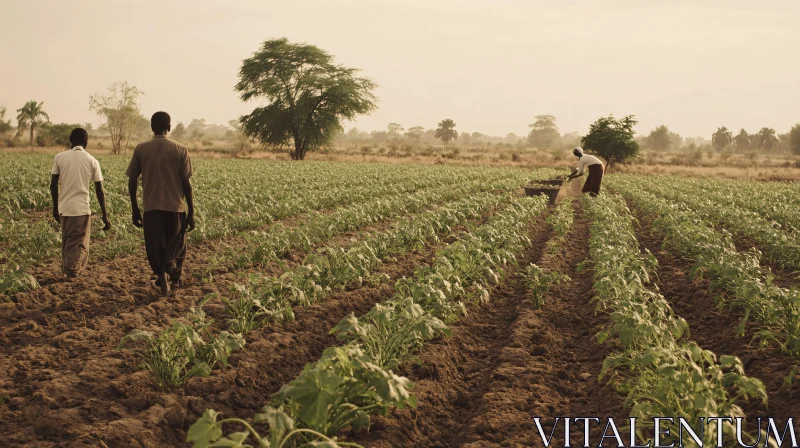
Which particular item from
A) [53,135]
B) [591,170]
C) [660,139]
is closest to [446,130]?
[660,139]

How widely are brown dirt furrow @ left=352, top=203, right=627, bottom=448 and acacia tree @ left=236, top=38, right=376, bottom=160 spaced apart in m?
42.0

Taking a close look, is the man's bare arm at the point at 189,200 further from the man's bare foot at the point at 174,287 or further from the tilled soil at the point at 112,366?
the tilled soil at the point at 112,366

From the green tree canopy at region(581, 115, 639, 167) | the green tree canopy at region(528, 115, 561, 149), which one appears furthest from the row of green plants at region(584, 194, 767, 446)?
the green tree canopy at region(528, 115, 561, 149)

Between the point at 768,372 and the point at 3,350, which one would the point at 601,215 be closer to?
the point at 768,372

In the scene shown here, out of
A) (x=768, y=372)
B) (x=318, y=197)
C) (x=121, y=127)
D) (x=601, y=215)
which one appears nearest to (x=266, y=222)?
(x=318, y=197)

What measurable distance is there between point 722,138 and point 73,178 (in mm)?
113655

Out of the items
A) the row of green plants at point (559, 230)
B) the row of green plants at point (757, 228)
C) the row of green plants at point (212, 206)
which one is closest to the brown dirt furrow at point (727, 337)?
the row of green plants at point (757, 228)

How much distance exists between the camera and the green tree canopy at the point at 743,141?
4109 inches

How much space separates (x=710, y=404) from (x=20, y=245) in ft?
29.7

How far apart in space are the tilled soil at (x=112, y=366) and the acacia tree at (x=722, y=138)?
364 feet

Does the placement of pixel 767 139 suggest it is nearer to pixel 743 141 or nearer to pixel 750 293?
pixel 743 141

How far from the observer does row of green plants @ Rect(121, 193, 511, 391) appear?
427 centimetres

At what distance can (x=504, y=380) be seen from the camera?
469 centimetres

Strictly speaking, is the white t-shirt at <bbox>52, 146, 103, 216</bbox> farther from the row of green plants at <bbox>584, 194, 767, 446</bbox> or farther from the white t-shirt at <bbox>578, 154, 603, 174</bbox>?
the white t-shirt at <bbox>578, 154, 603, 174</bbox>
